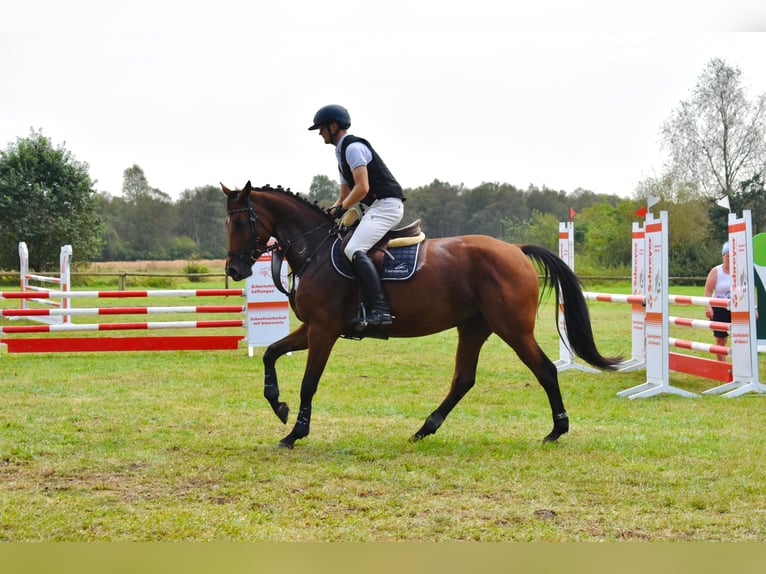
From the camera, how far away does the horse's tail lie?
6062 millimetres

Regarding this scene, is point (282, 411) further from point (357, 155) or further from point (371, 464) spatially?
point (357, 155)

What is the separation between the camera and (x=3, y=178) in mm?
37531

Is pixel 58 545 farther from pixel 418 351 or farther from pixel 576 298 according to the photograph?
pixel 418 351

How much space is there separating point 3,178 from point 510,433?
3770cm

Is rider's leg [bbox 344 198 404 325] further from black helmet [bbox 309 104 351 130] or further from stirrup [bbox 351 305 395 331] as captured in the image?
black helmet [bbox 309 104 351 130]

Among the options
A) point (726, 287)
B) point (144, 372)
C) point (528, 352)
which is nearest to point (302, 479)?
point (528, 352)

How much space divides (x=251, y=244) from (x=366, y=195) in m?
0.94

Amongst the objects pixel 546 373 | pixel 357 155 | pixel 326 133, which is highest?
pixel 326 133

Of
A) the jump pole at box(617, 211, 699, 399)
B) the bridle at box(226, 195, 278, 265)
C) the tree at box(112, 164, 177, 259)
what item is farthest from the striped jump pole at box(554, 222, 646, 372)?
the tree at box(112, 164, 177, 259)

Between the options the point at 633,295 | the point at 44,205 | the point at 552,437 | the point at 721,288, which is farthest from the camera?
the point at 44,205

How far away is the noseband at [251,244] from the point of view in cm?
569

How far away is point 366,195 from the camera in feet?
18.4

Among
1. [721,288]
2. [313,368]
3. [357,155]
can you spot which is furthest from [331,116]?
[721,288]

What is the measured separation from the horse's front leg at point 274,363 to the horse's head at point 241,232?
592 mm
